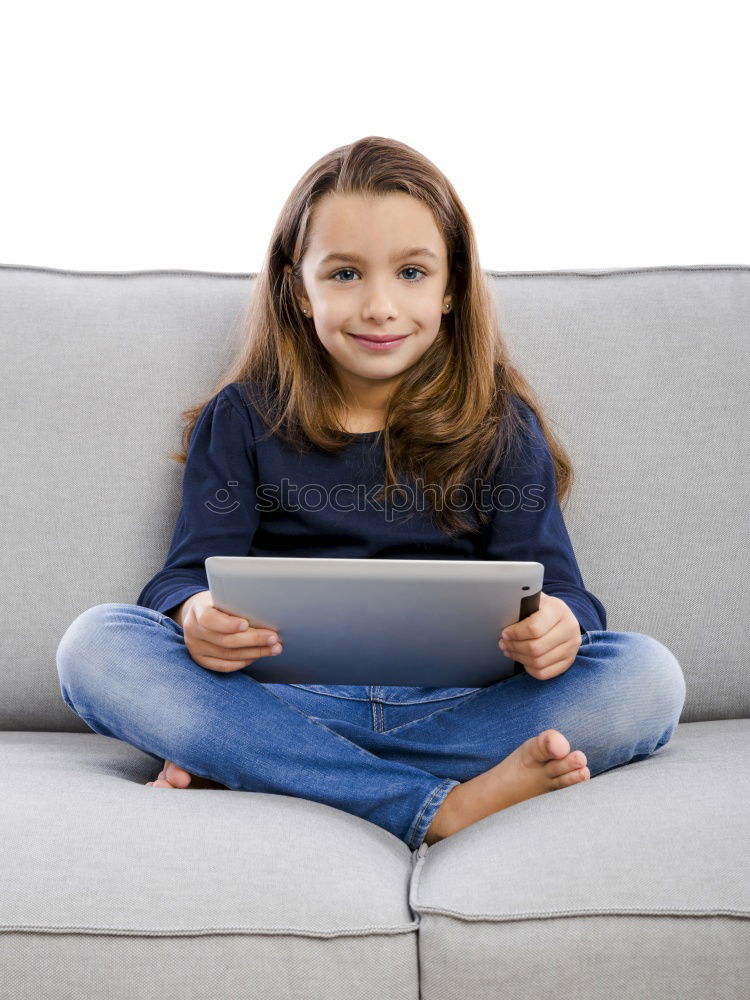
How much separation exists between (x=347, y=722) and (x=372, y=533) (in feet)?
0.93

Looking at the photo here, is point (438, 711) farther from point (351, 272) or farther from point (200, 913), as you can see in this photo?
point (351, 272)

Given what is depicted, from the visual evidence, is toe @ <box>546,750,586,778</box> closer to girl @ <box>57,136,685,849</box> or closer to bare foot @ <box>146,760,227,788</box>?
girl @ <box>57,136,685,849</box>

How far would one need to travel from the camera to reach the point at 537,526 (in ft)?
4.29

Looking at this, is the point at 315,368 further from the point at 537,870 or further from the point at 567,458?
the point at 537,870

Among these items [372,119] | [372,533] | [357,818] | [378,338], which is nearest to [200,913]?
[357,818]

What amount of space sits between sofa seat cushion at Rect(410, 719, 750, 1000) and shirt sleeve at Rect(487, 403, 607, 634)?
42 cm

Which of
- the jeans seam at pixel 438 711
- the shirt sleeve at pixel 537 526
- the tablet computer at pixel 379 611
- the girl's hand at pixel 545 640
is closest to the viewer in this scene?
the tablet computer at pixel 379 611

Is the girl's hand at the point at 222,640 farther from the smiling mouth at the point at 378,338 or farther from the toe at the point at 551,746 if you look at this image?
the smiling mouth at the point at 378,338

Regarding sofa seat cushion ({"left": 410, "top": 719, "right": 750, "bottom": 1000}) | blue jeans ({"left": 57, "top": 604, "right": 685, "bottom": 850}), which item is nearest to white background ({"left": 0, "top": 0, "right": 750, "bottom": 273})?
blue jeans ({"left": 57, "top": 604, "right": 685, "bottom": 850})

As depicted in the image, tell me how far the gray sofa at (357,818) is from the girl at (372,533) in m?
0.06

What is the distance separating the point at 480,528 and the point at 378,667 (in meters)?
0.35

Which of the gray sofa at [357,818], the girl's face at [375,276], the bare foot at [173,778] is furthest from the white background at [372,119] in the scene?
the bare foot at [173,778]

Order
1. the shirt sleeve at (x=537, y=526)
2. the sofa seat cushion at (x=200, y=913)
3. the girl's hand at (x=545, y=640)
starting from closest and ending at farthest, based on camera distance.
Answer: the sofa seat cushion at (x=200, y=913) → the girl's hand at (x=545, y=640) → the shirt sleeve at (x=537, y=526)

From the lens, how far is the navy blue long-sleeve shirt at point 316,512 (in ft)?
4.27
